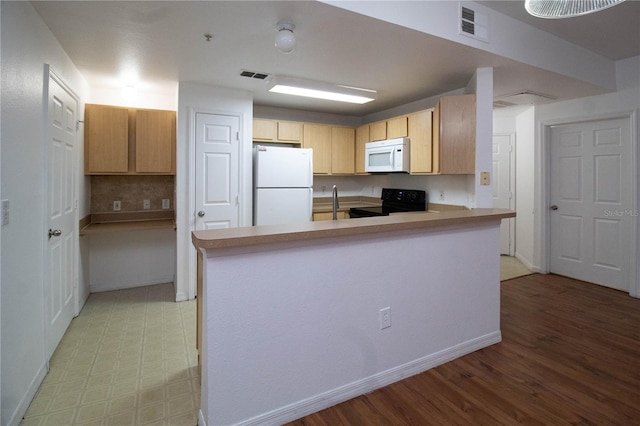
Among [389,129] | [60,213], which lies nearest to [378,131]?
[389,129]

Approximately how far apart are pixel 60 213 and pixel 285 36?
2.20 m

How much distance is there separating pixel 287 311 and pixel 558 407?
1585mm

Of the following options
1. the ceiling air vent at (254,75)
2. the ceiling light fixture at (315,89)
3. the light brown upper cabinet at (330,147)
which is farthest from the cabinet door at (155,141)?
the light brown upper cabinet at (330,147)

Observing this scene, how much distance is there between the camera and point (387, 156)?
4.35m

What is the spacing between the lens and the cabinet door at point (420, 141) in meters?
3.83

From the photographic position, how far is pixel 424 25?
94.0 inches

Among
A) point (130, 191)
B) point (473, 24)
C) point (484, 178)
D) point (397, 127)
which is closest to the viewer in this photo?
point (473, 24)

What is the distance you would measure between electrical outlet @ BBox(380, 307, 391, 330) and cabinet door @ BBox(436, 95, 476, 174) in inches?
72.4

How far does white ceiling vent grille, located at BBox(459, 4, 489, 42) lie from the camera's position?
2.56m

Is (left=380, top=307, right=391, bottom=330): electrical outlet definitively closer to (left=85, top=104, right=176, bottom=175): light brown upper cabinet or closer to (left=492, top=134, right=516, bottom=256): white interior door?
(left=85, top=104, right=176, bottom=175): light brown upper cabinet

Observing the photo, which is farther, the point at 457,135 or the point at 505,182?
the point at 505,182

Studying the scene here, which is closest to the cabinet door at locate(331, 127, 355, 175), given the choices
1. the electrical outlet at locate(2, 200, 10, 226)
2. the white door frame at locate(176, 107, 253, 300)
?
the white door frame at locate(176, 107, 253, 300)

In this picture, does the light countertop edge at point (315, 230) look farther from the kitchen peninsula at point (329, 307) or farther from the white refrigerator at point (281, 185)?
the white refrigerator at point (281, 185)

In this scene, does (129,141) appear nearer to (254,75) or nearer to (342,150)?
(254,75)
